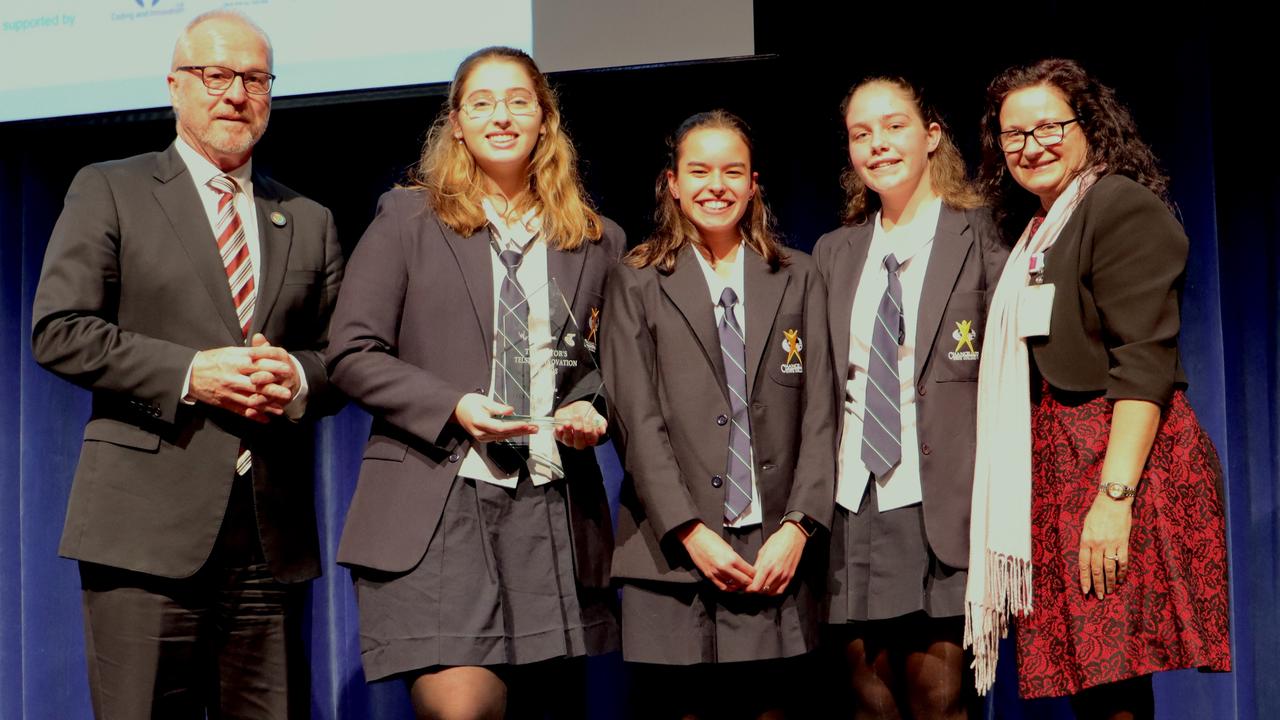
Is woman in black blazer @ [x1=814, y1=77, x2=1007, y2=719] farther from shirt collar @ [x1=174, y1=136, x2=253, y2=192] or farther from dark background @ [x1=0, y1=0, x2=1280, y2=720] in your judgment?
shirt collar @ [x1=174, y1=136, x2=253, y2=192]

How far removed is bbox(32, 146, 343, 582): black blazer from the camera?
2240mm

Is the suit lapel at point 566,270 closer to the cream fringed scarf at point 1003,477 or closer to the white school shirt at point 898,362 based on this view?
the white school shirt at point 898,362

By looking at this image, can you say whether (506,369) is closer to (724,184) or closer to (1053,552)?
(724,184)

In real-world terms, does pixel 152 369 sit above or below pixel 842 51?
below

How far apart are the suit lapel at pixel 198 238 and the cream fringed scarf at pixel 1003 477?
4.89 ft

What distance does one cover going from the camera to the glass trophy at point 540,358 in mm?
2236

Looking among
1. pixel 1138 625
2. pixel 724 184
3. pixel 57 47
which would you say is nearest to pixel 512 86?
pixel 724 184

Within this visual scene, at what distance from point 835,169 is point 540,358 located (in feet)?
5.19

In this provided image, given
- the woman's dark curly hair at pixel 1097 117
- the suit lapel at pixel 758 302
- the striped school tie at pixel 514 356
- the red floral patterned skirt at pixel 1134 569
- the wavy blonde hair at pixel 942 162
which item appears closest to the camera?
the red floral patterned skirt at pixel 1134 569

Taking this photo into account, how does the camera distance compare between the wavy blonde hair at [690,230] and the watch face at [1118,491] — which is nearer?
the watch face at [1118,491]

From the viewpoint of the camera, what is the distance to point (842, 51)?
340 centimetres

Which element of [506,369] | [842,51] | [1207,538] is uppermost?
[842,51]

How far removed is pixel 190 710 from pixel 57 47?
7.31 feet

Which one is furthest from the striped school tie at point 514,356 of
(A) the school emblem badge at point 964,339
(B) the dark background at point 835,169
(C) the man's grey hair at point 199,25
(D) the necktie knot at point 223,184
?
(B) the dark background at point 835,169
